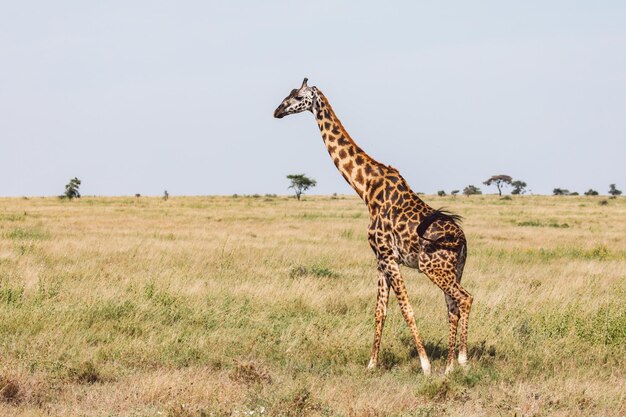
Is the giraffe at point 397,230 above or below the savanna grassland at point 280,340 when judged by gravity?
above

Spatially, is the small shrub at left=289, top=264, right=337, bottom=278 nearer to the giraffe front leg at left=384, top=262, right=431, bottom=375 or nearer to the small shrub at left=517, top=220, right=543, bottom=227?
the giraffe front leg at left=384, top=262, right=431, bottom=375

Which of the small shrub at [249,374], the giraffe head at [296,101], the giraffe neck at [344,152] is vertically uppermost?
the giraffe head at [296,101]

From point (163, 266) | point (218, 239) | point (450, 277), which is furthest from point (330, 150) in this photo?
point (218, 239)

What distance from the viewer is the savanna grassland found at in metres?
6.42

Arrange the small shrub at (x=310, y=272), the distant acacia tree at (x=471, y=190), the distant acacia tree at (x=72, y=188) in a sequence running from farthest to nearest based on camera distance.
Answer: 1. the distant acacia tree at (x=471, y=190)
2. the distant acacia tree at (x=72, y=188)
3. the small shrub at (x=310, y=272)

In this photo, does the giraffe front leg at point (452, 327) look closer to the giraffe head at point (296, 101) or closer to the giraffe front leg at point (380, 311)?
the giraffe front leg at point (380, 311)

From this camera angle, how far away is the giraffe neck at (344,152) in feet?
27.7

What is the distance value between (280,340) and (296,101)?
3.01 metres

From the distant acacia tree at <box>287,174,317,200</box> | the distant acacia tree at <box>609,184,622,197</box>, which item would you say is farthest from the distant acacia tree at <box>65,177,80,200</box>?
the distant acacia tree at <box>609,184,622,197</box>

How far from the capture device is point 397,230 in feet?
25.7

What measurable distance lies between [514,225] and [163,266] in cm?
2303

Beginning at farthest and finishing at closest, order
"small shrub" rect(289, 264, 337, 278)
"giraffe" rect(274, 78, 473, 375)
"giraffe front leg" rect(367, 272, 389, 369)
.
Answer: "small shrub" rect(289, 264, 337, 278)
"giraffe front leg" rect(367, 272, 389, 369)
"giraffe" rect(274, 78, 473, 375)

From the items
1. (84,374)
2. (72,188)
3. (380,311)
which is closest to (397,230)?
(380,311)

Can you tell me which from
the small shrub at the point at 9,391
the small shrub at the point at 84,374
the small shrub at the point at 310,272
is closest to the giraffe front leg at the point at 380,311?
the small shrub at the point at 84,374
